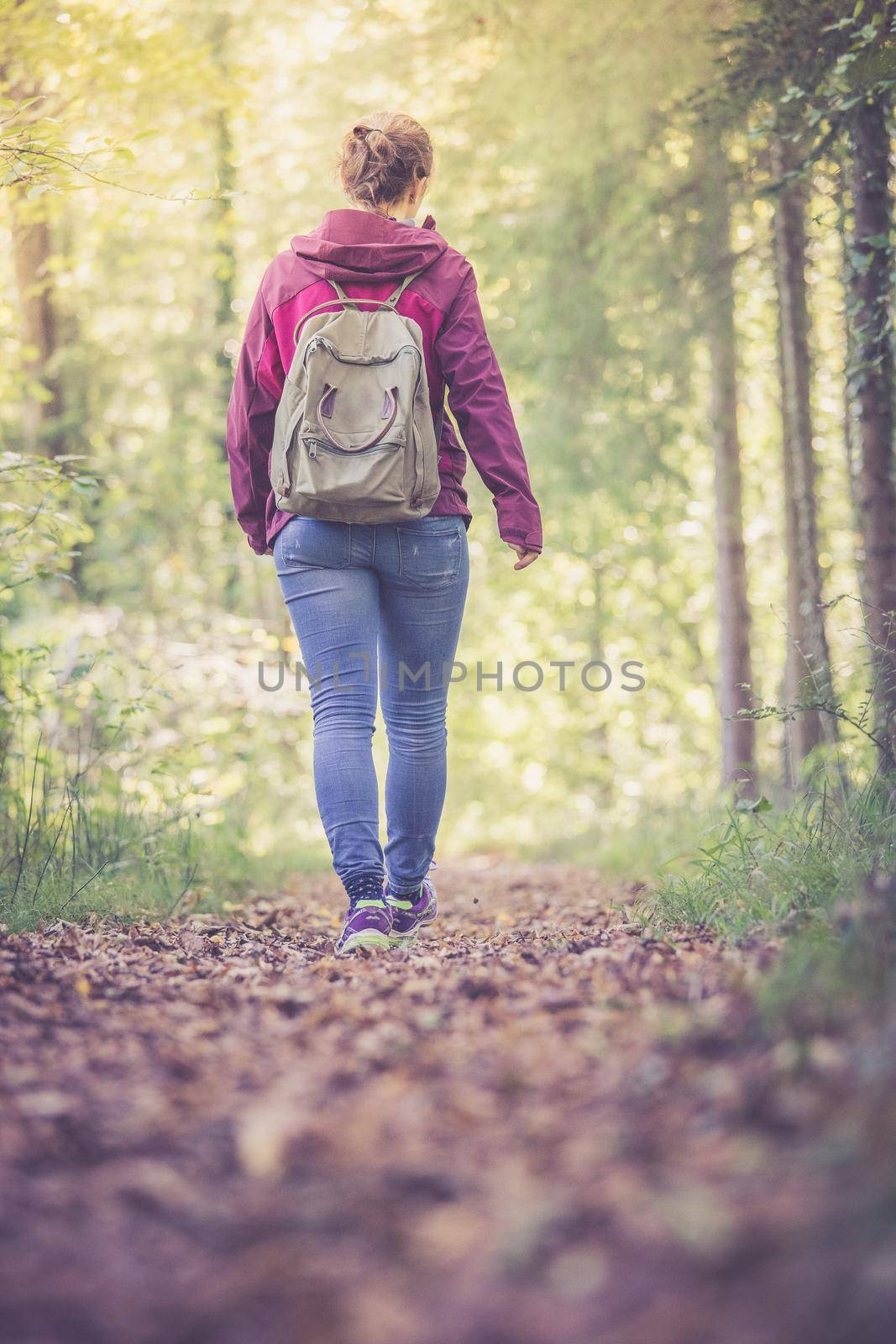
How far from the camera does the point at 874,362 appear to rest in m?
4.07

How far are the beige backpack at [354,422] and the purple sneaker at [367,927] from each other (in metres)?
1.02

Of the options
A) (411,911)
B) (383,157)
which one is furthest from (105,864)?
(383,157)

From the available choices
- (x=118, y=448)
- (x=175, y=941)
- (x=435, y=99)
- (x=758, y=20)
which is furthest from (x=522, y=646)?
(x=175, y=941)

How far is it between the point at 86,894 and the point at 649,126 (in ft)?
15.8

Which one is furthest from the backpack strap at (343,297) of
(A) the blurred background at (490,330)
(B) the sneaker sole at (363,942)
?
(B) the sneaker sole at (363,942)

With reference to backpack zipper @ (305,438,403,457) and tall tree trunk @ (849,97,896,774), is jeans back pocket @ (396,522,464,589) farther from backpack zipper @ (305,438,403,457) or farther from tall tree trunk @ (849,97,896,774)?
tall tree trunk @ (849,97,896,774)

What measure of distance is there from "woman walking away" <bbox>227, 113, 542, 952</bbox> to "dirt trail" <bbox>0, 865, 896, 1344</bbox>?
1042 mm

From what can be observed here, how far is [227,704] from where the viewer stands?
7.91 meters

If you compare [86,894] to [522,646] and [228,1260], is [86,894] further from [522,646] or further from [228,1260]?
[522,646]

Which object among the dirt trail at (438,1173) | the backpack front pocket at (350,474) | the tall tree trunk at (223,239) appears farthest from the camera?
the tall tree trunk at (223,239)

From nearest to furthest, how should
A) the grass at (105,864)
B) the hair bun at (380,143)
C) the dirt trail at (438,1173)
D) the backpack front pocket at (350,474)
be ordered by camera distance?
the dirt trail at (438,1173) < the backpack front pocket at (350,474) < the hair bun at (380,143) < the grass at (105,864)

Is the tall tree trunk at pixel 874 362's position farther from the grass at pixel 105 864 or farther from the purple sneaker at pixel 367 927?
the grass at pixel 105 864

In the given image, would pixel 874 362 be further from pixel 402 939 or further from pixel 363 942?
pixel 363 942

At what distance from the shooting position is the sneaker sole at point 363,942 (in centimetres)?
282
